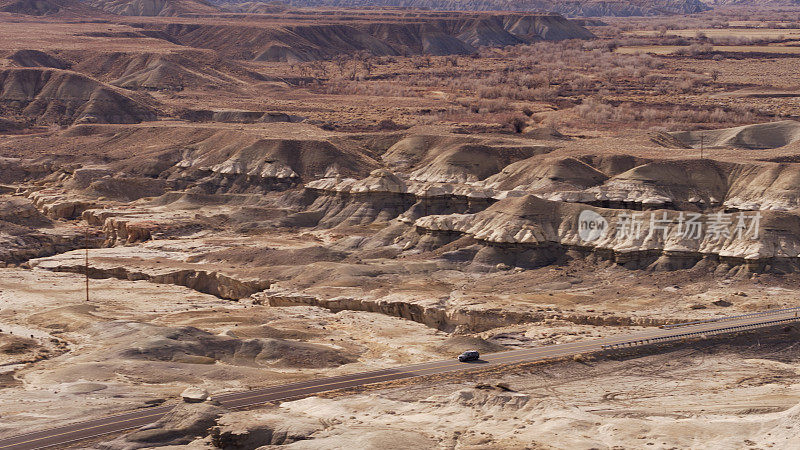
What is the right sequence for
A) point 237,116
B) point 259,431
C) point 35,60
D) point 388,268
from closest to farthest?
point 259,431 < point 388,268 < point 237,116 < point 35,60

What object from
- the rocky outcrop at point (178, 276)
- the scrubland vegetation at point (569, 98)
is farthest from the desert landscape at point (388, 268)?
the scrubland vegetation at point (569, 98)

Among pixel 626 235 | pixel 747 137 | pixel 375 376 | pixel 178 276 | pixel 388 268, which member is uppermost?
pixel 747 137

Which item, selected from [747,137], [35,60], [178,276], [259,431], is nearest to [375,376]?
[259,431]

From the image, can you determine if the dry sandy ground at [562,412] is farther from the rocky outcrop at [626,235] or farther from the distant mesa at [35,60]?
the distant mesa at [35,60]

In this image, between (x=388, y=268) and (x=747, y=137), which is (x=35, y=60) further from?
(x=747, y=137)

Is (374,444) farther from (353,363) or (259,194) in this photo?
(259,194)

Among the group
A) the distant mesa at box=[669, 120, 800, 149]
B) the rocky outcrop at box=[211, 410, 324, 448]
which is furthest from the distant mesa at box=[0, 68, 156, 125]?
the rocky outcrop at box=[211, 410, 324, 448]
